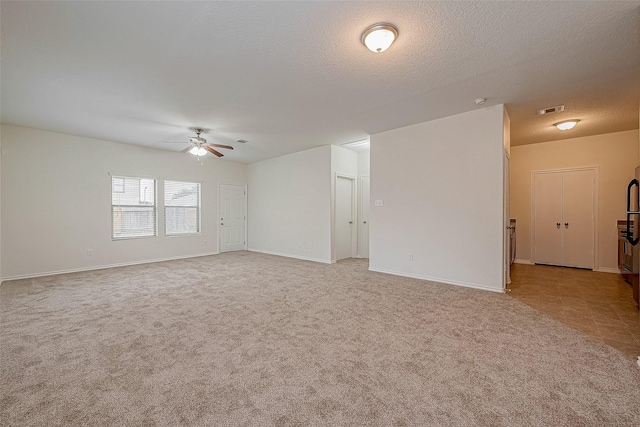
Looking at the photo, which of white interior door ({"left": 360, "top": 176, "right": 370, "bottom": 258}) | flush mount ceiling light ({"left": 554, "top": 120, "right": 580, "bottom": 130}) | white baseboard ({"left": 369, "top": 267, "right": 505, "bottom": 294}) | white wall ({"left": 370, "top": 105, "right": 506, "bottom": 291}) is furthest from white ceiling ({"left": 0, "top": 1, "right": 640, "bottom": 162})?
white baseboard ({"left": 369, "top": 267, "right": 505, "bottom": 294})

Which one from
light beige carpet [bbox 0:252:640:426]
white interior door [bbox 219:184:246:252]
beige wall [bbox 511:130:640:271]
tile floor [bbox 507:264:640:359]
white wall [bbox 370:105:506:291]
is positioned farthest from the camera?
white interior door [bbox 219:184:246:252]

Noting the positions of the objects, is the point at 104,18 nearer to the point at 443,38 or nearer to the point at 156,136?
the point at 443,38

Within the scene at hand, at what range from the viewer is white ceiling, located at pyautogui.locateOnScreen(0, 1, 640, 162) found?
2023 mm

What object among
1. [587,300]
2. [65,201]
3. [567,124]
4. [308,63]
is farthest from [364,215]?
[65,201]

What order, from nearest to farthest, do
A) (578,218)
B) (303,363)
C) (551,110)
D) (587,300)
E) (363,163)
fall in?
1. (303,363)
2. (587,300)
3. (551,110)
4. (578,218)
5. (363,163)

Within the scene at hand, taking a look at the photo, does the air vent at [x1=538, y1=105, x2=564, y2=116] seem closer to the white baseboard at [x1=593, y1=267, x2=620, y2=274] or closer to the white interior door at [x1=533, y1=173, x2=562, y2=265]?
the white interior door at [x1=533, y1=173, x2=562, y2=265]

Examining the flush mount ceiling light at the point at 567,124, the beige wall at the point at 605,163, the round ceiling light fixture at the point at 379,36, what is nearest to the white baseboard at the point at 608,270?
the beige wall at the point at 605,163

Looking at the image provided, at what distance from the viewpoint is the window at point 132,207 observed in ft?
18.9

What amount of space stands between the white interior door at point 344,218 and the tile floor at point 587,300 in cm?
340

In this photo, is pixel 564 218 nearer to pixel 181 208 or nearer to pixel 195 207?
pixel 195 207

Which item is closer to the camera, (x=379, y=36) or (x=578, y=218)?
(x=379, y=36)

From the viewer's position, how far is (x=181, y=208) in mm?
6805

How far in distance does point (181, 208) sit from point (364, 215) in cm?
475

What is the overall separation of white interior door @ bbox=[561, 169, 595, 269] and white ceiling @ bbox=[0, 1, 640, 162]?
48.7 inches
